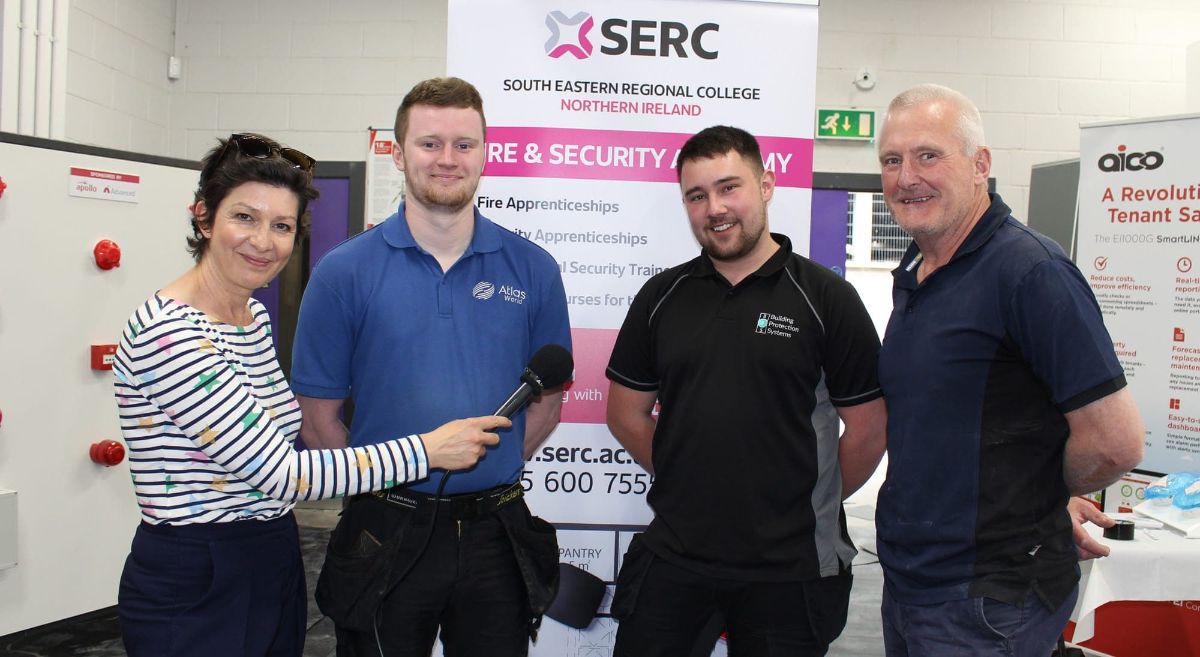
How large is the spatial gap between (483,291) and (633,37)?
1080 millimetres

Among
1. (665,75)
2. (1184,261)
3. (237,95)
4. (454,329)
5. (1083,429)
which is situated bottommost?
(1083,429)

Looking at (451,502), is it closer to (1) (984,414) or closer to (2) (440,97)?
(2) (440,97)

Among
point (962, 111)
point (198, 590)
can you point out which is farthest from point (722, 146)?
point (198, 590)

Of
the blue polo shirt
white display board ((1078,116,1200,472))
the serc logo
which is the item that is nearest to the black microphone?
the blue polo shirt

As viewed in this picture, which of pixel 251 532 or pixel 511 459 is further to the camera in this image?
pixel 511 459

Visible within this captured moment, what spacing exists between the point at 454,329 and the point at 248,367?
42cm

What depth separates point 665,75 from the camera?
2488mm

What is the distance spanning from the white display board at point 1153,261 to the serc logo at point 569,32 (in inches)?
99.1

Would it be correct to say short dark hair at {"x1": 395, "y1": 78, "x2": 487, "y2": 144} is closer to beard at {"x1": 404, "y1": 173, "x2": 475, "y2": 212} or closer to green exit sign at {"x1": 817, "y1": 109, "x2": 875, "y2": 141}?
beard at {"x1": 404, "y1": 173, "x2": 475, "y2": 212}

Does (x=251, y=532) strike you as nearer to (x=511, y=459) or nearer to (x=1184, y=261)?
(x=511, y=459)

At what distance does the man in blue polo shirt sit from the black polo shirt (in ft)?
1.09

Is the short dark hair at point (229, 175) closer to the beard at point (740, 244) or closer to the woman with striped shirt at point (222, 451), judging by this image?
the woman with striped shirt at point (222, 451)

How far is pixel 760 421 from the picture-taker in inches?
72.6

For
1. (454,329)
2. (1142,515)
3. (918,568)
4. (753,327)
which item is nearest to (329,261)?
(454,329)
